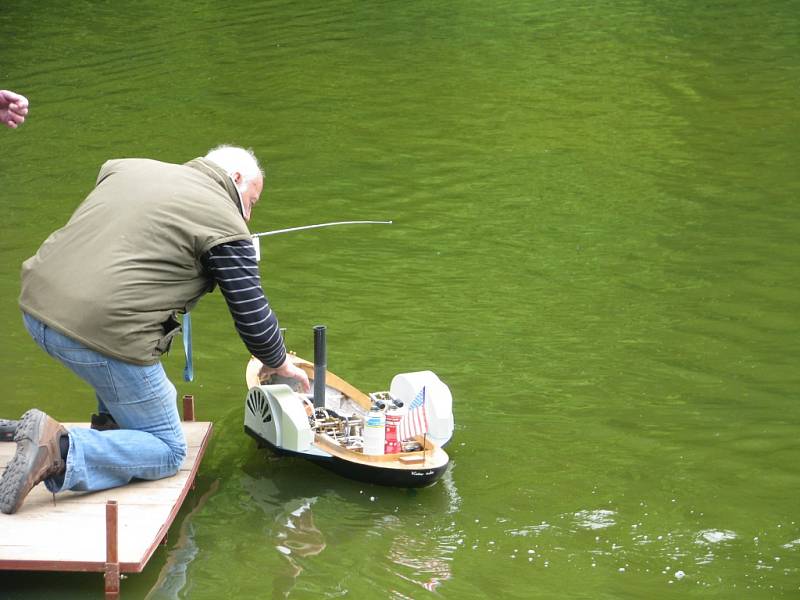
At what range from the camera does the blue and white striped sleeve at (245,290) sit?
5145mm

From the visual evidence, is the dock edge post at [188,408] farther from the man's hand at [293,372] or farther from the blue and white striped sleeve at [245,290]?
the blue and white striped sleeve at [245,290]

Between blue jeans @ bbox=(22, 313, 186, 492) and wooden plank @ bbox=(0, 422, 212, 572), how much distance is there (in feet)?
0.24

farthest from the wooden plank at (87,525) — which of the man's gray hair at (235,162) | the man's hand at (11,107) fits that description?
the man's hand at (11,107)

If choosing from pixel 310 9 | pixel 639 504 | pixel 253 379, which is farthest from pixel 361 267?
pixel 310 9

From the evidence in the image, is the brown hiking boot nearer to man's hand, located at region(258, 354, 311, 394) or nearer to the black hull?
man's hand, located at region(258, 354, 311, 394)

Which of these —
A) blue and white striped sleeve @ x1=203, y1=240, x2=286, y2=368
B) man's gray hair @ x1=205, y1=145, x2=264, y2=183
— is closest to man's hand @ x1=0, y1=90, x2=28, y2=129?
man's gray hair @ x1=205, y1=145, x2=264, y2=183

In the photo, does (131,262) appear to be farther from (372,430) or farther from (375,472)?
(375,472)

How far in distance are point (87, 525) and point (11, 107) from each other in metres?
1.88

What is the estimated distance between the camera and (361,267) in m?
9.10

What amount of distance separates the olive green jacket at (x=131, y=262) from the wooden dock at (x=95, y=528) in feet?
1.82

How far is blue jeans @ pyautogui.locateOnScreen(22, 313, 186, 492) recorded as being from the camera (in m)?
5.13

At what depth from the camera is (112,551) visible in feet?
15.2

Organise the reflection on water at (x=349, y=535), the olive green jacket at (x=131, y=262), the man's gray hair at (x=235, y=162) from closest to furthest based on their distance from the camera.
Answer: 1. the olive green jacket at (x=131, y=262)
2. the reflection on water at (x=349, y=535)
3. the man's gray hair at (x=235, y=162)

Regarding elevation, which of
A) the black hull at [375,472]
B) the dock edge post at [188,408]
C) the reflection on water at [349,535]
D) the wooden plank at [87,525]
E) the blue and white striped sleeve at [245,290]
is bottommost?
the reflection on water at [349,535]
